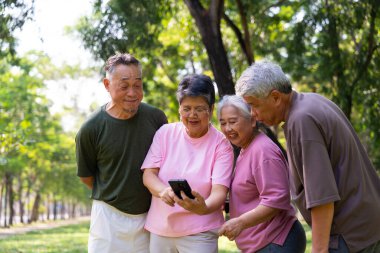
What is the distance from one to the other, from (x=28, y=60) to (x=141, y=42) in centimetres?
1282

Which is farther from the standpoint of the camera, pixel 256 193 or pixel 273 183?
pixel 256 193

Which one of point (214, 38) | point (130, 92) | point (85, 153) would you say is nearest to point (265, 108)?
point (130, 92)

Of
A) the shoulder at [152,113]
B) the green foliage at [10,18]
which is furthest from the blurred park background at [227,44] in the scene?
the shoulder at [152,113]

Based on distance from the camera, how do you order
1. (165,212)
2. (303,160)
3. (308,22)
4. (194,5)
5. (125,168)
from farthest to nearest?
(308,22), (194,5), (125,168), (165,212), (303,160)

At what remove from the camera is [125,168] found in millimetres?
4031

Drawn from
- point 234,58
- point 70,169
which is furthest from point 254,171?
point 70,169

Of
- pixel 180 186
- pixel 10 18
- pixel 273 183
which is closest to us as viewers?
pixel 180 186

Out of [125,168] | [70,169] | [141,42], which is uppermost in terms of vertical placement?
[141,42]

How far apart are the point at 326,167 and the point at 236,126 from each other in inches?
33.4

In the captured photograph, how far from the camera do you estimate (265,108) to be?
314 centimetres

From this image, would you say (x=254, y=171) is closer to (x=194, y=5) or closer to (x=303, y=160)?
(x=303, y=160)

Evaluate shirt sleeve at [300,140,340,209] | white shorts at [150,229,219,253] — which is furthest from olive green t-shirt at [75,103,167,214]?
shirt sleeve at [300,140,340,209]

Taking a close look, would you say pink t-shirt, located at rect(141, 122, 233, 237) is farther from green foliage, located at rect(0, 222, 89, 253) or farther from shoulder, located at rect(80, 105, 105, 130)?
green foliage, located at rect(0, 222, 89, 253)

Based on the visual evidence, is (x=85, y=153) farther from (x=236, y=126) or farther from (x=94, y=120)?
(x=236, y=126)
